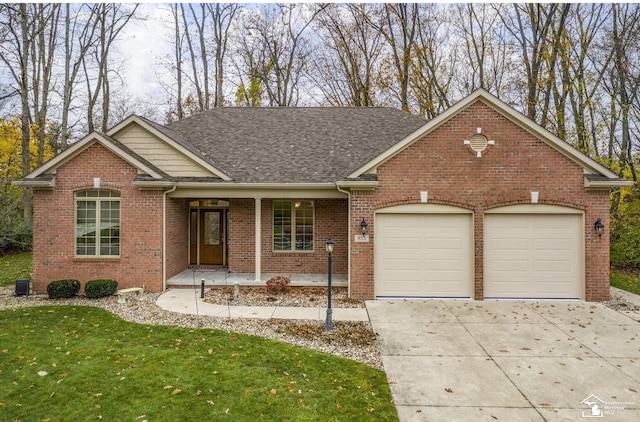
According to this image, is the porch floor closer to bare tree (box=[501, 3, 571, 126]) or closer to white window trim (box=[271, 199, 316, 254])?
white window trim (box=[271, 199, 316, 254])

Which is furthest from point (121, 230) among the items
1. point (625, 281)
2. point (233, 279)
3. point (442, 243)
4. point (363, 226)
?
point (625, 281)

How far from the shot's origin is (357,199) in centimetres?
992

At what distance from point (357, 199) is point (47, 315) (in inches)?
324

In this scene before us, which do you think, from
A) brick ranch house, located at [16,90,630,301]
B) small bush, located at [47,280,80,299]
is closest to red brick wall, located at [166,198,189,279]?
brick ranch house, located at [16,90,630,301]

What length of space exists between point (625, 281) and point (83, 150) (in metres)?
18.5

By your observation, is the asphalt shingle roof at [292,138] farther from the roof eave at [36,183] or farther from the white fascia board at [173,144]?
the roof eave at [36,183]

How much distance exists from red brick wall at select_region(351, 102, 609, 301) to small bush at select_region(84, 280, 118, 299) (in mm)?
6918

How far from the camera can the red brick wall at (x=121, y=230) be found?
10.3 metres

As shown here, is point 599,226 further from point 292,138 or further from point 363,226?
point 292,138

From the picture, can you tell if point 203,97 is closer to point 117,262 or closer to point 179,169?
point 179,169

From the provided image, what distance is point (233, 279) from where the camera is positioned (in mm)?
11242

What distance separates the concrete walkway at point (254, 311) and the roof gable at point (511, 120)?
374cm

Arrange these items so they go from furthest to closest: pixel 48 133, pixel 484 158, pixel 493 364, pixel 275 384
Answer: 1. pixel 48 133
2. pixel 484 158
3. pixel 493 364
4. pixel 275 384

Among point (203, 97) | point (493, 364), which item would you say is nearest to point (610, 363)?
point (493, 364)
